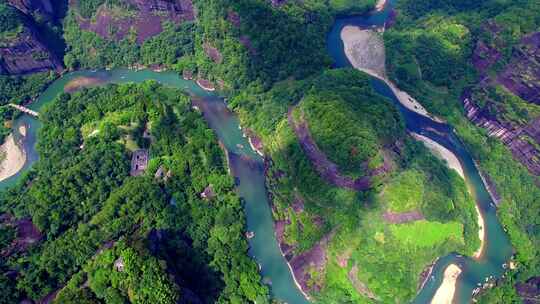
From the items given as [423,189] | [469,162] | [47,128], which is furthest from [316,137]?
[47,128]

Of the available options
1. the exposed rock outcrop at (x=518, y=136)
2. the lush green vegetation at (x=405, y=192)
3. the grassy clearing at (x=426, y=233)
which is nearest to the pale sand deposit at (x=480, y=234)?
the grassy clearing at (x=426, y=233)

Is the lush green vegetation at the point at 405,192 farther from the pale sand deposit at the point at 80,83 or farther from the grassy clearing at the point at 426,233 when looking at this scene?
the pale sand deposit at the point at 80,83

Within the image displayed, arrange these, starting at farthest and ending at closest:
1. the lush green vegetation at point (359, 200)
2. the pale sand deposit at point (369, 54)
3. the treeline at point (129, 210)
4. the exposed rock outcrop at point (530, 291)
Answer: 1. the pale sand deposit at point (369, 54)
2. the exposed rock outcrop at point (530, 291)
3. the lush green vegetation at point (359, 200)
4. the treeline at point (129, 210)

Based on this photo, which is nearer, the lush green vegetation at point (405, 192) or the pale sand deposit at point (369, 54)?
the lush green vegetation at point (405, 192)

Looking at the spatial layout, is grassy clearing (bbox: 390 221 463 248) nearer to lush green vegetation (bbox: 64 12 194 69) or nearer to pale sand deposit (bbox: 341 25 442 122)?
pale sand deposit (bbox: 341 25 442 122)

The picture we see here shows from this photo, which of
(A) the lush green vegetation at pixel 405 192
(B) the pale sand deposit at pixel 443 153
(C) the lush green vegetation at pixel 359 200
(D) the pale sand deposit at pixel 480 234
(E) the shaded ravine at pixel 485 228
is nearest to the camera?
(C) the lush green vegetation at pixel 359 200

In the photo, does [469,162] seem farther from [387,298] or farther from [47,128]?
[47,128]

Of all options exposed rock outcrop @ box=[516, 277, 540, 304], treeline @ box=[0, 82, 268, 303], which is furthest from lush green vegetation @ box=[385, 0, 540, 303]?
treeline @ box=[0, 82, 268, 303]
